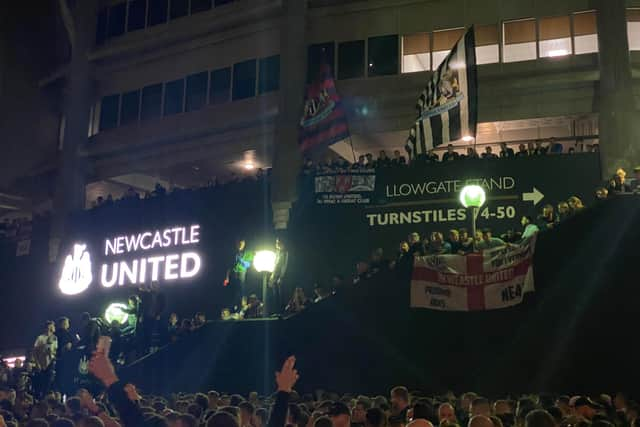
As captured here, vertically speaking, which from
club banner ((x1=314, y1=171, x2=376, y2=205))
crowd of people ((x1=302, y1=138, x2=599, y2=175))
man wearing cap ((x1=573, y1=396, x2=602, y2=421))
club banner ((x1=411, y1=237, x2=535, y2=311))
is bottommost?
man wearing cap ((x1=573, y1=396, x2=602, y2=421))

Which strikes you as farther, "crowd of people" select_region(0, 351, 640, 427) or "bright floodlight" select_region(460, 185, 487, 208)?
"bright floodlight" select_region(460, 185, 487, 208)

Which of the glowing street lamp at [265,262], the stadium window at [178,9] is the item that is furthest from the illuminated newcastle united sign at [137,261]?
the stadium window at [178,9]

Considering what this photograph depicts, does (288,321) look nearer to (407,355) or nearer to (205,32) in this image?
(407,355)

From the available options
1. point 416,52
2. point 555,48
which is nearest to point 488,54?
point 555,48

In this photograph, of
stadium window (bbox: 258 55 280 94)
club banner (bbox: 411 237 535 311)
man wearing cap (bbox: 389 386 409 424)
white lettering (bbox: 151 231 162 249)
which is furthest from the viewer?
stadium window (bbox: 258 55 280 94)

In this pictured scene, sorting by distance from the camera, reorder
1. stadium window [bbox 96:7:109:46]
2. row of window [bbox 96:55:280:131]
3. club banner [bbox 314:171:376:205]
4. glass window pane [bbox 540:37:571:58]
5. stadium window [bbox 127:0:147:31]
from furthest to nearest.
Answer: stadium window [bbox 96:7:109:46]
stadium window [bbox 127:0:147:31]
row of window [bbox 96:55:280:131]
glass window pane [bbox 540:37:571:58]
club banner [bbox 314:171:376:205]

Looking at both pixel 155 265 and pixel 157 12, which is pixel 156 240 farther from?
pixel 157 12

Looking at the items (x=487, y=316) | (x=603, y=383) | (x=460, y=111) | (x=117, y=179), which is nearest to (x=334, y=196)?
(x=460, y=111)

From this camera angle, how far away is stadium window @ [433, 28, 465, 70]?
26516 mm

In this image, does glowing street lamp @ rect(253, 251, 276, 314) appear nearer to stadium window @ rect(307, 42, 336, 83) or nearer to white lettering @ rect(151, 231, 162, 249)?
white lettering @ rect(151, 231, 162, 249)

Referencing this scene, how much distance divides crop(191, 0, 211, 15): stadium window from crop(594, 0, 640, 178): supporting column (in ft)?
48.3

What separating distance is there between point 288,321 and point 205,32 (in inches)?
697

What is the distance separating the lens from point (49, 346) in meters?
18.0

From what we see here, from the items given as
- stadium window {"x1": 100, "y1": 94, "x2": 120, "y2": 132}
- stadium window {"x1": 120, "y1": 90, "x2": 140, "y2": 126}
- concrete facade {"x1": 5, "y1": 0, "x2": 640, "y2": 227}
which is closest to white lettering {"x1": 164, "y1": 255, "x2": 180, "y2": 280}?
concrete facade {"x1": 5, "y1": 0, "x2": 640, "y2": 227}
